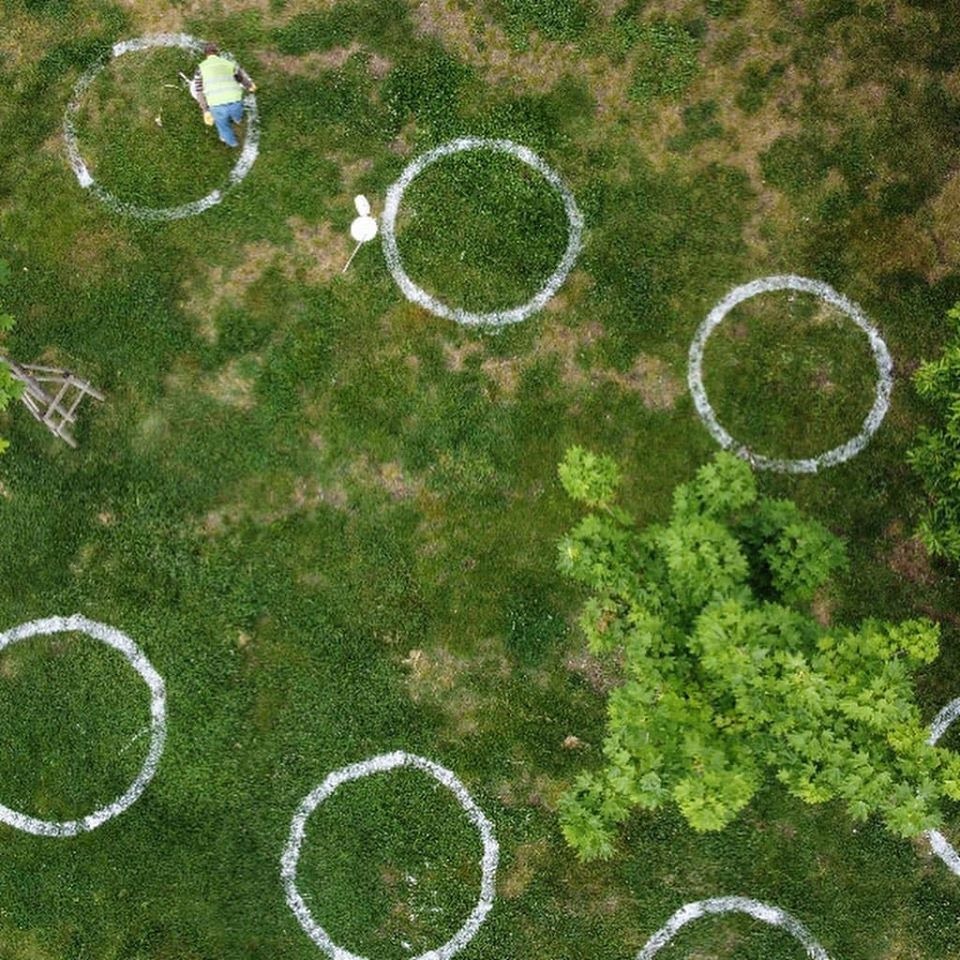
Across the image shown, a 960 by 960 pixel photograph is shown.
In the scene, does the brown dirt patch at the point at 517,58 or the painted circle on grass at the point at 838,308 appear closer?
the painted circle on grass at the point at 838,308

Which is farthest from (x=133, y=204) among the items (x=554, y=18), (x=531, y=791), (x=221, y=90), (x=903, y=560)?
(x=903, y=560)

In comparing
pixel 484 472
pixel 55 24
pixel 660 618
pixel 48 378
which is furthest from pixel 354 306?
pixel 660 618

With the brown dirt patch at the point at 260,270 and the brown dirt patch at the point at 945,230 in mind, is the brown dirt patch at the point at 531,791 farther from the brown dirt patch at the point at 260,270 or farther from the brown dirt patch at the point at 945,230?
the brown dirt patch at the point at 945,230

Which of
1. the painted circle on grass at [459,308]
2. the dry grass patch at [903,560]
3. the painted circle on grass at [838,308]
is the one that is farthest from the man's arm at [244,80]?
the dry grass patch at [903,560]

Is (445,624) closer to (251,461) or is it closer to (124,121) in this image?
(251,461)

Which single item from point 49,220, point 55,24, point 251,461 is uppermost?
point 55,24

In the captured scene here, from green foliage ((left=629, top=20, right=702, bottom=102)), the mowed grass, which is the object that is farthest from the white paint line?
green foliage ((left=629, top=20, right=702, bottom=102))
